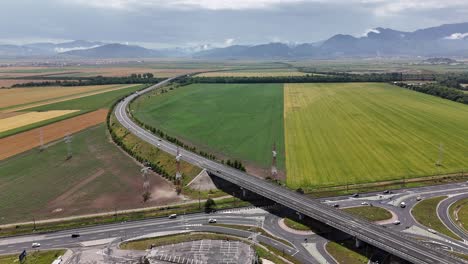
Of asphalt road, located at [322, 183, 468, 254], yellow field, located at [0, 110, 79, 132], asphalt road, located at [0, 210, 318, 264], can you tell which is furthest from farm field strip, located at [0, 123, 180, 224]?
asphalt road, located at [322, 183, 468, 254]

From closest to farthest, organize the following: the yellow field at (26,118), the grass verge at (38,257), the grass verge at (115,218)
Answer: the grass verge at (38,257) → the grass verge at (115,218) → the yellow field at (26,118)

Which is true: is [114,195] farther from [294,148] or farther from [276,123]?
[276,123]

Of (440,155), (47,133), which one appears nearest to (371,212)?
(440,155)

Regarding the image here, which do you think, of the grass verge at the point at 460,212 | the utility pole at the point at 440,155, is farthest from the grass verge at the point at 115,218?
the utility pole at the point at 440,155

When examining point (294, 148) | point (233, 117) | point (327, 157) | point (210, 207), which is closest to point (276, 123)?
point (233, 117)

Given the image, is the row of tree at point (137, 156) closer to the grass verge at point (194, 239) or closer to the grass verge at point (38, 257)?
the grass verge at point (194, 239)

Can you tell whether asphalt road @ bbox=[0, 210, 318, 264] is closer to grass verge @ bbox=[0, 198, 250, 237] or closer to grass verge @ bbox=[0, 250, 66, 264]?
grass verge @ bbox=[0, 198, 250, 237]

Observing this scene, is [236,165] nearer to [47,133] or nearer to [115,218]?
[115,218]
